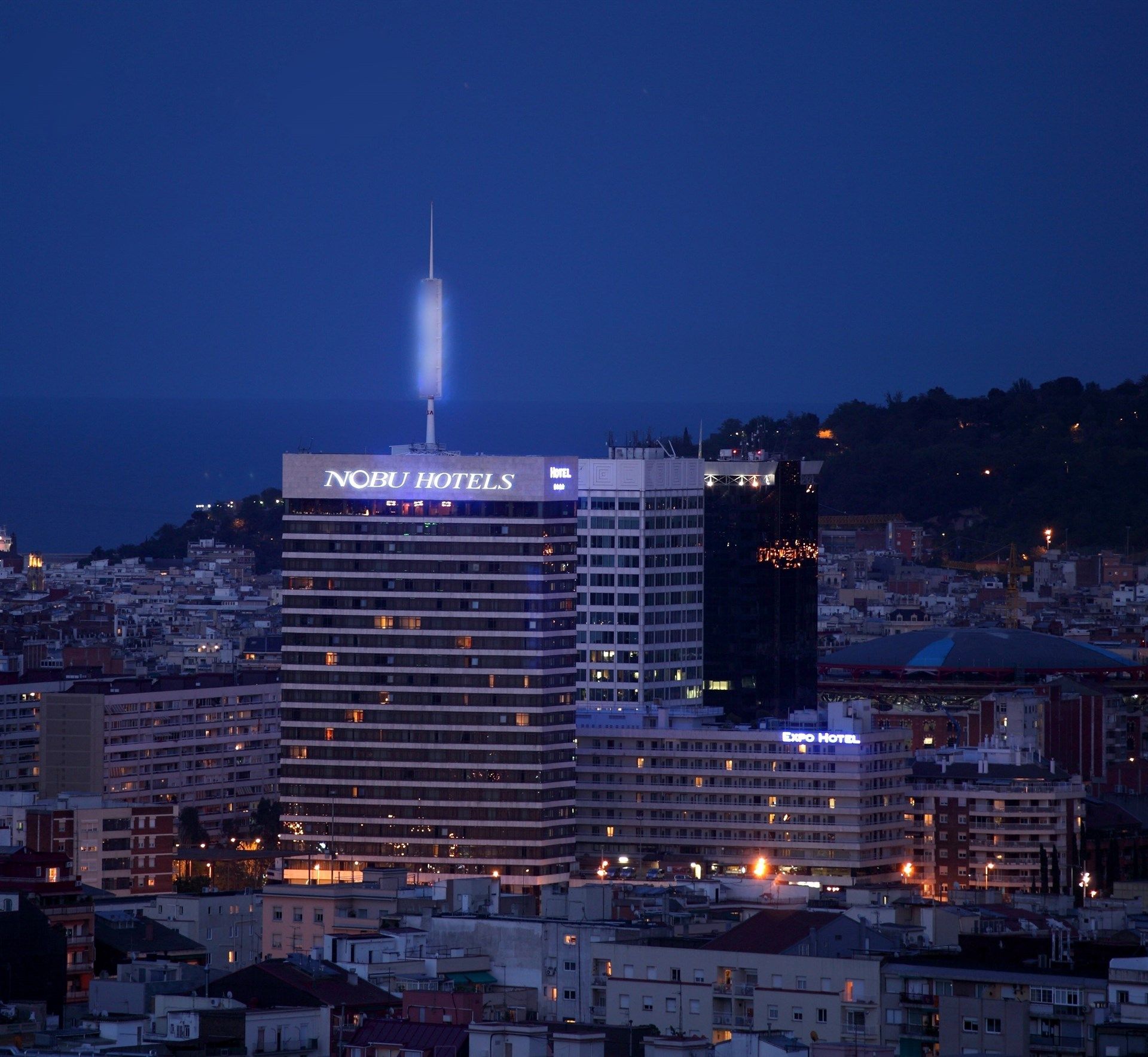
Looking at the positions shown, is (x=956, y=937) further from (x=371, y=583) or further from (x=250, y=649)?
(x=250, y=649)

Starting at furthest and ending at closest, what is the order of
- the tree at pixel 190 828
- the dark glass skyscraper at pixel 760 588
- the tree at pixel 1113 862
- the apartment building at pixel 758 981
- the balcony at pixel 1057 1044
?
the dark glass skyscraper at pixel 760 588, the tree at pixel 190 828, the tree at pixel 1113 862, the apartment building at pixel 758 981, the balcony at pixel 1057 1044

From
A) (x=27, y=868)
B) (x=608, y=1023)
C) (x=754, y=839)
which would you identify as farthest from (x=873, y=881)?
(x=608, y=1023)

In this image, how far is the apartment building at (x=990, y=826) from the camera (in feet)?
400

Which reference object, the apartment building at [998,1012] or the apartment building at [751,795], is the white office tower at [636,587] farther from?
the apartment building at [998,1012]

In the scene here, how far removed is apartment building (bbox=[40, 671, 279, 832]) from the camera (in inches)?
5600

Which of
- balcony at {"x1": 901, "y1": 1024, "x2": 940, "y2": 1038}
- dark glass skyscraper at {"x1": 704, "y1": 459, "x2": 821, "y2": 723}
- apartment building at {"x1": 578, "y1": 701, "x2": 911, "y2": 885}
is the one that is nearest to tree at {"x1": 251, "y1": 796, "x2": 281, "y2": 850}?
apartment building at {"x1": 578, "y1": 701, "x2": 911, "y2": 885}

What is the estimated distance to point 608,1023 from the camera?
71.7 metres

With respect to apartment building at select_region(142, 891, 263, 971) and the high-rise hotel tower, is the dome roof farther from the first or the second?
apartment building at select_region(142, 891, 263, 971)

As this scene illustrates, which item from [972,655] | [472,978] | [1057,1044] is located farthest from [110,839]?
[972,655]

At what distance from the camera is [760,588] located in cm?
15950

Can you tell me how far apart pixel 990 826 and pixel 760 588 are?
37.7 meters

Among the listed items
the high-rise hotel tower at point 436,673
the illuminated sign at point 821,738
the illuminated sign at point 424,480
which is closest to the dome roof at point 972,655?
the illuminated sign at point 821,738

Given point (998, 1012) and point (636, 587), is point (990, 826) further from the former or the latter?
point (998, 1012)

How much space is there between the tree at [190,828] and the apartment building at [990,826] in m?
28.1
